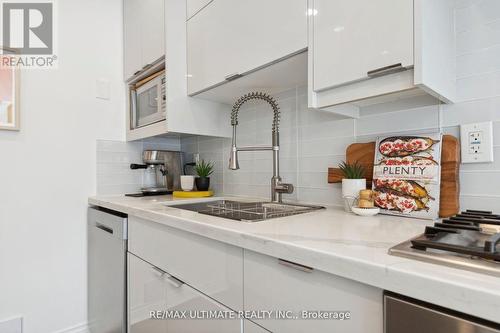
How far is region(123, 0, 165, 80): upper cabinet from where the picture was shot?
5.29ft

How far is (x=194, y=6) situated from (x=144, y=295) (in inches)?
56.5

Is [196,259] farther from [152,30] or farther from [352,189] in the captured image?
[152,30]

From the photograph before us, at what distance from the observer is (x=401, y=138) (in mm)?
1017

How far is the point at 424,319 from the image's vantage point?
44 centimetres

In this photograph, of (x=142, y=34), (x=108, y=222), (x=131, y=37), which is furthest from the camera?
(x=131, y=37)

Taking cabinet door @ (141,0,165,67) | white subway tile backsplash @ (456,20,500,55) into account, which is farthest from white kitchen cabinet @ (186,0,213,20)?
white subway tile backsplash @ (456,20,500,55)

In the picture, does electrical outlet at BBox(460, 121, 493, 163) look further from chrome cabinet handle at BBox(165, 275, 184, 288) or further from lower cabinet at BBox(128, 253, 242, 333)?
chrome cabinet handle at BBox(165, 275, 184, 288)

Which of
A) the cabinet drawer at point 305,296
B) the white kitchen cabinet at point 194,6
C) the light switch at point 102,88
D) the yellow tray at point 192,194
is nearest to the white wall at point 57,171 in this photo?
the light switch at point 102,88

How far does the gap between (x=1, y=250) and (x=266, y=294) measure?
1.60 metres

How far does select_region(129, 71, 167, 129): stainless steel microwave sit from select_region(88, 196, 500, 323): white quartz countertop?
30.5 inches

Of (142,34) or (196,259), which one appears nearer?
(196,259)

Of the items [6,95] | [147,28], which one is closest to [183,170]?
[147,28]

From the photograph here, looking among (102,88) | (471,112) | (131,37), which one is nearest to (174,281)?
(471,112)
